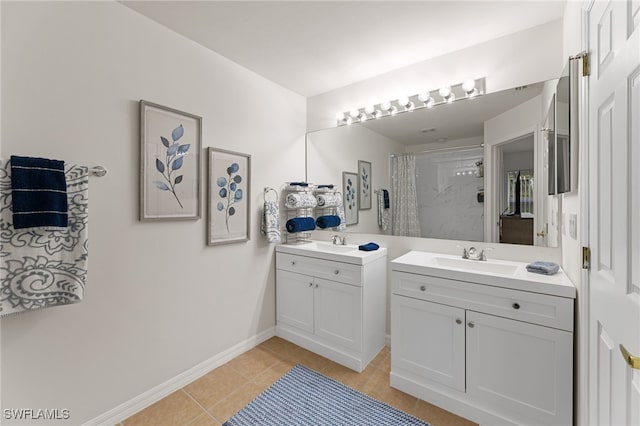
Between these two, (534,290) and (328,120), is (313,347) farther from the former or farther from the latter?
(328,120)

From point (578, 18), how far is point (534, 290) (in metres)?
1.36

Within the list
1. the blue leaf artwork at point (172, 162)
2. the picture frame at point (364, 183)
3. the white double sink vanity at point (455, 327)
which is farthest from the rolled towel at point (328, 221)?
the blue leaf artwork at point (172, 162)

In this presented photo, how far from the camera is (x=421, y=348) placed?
1799 millimetres

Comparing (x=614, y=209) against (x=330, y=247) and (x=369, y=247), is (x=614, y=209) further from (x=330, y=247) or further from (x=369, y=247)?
(x=330, y=247)

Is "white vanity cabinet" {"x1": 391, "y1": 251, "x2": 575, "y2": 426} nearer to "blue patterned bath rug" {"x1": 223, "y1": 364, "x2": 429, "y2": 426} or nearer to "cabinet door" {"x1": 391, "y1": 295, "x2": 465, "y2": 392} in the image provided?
"cabinet door" {"x1": 391, "y1": 295, "x2": 465, "y2": 392}

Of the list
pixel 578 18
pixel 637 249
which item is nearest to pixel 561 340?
pixel 637 249

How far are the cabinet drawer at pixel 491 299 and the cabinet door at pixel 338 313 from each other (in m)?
0.39

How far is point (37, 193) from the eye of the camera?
4.14 feet

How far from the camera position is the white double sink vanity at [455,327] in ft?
4.58

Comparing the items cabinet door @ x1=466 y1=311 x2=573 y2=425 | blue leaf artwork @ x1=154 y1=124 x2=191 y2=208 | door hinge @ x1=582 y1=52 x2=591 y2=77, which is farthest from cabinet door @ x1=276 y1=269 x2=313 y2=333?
Result: door hinge @ x1=582 y1=52 x2=591 y2=77

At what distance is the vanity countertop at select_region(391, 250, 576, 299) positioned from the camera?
4.60ft

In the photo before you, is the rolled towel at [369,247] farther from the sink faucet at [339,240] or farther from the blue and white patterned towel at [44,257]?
the blue and white patterned towel at [44,257]

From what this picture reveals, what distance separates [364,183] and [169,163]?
164cm

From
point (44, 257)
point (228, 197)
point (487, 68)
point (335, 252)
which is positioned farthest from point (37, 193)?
point (487, 68)
